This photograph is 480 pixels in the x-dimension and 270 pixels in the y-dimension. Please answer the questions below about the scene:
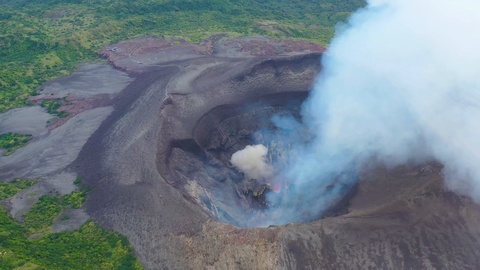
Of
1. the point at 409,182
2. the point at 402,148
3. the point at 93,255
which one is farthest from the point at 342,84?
the point at 93,255

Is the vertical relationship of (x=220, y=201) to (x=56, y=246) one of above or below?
below

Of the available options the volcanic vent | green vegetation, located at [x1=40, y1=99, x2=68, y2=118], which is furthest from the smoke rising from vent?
green vegetation, located at [x1=40, y1=99, x2=68, y2=118]

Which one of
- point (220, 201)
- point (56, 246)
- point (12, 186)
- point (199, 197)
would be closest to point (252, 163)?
point (220, 201)

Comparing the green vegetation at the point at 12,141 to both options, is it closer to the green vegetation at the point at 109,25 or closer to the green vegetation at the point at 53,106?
the green vegetation at the point at 53,106

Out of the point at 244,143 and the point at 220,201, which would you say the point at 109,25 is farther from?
the point at 220,201

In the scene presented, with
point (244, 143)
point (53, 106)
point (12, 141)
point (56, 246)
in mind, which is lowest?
point (244, 143)

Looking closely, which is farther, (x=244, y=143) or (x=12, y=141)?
(x=244, y=143)
